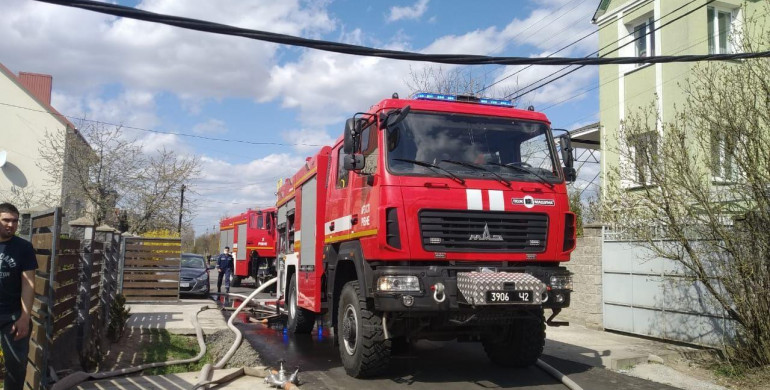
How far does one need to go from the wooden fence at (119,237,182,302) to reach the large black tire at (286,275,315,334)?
570 centimetres

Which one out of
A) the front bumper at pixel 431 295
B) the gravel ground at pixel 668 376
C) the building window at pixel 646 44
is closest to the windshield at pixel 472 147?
the front bumper at pixel 431 295

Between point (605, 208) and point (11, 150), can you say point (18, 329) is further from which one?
point (11, 150)

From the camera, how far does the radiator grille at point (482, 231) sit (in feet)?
20.3

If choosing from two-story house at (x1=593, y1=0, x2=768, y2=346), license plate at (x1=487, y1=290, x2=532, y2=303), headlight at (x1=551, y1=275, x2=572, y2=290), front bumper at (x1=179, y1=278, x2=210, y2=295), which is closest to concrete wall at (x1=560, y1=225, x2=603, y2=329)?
two-story house at (x1=593, y1=0, x2=768, y2=346)

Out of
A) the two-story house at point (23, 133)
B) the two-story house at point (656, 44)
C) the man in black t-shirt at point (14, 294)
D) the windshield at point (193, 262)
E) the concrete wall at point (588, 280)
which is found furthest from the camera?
the two-story house at point (23, 133)

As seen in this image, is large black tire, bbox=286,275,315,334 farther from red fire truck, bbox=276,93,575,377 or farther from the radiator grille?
the radiator grille

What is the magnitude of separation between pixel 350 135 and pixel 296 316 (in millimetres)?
4808

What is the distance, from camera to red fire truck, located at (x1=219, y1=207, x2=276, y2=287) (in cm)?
2384

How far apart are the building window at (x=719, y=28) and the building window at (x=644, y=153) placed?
25.0 feet

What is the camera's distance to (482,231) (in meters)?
6.35

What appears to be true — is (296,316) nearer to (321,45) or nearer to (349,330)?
(349,330)

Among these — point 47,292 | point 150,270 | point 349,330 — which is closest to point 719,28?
point 349,330

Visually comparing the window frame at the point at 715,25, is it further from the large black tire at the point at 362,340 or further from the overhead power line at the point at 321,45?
the large black tire at the point at 362,340

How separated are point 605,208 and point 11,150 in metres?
33.4
